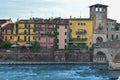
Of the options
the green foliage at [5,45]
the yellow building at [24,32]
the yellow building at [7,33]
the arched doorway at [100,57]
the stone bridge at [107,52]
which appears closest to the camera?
the stone bridge at [107,52]

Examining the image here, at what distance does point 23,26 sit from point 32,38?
10.8 feet

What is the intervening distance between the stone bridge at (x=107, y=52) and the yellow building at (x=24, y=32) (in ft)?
49.8

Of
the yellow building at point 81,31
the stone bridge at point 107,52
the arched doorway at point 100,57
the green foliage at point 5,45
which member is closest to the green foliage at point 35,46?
the green foliage at point 5,45

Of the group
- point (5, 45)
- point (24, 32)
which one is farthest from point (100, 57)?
point (5, 45)

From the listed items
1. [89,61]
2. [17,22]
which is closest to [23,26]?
[17,22]

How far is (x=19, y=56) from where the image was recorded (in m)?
90.3

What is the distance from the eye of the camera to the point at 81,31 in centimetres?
10162

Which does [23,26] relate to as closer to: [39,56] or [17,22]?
[17,22]

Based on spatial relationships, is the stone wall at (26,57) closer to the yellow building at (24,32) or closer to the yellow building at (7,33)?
the yellow building at (24,32)

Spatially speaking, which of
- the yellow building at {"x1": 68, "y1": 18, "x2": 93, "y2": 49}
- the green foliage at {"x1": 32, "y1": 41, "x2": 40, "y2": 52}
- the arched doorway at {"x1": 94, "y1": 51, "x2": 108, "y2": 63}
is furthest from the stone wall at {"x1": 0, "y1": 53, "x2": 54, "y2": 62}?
the yellow building at {"x1": 68, "y1": 18, "x2": 93, "y2": 49}

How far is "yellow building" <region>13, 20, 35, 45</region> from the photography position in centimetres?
9962

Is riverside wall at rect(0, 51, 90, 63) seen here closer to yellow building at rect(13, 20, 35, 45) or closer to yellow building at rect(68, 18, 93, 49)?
→ yellow building at rect(68, 18, 93, 49)

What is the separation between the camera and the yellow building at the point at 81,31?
100625 mm

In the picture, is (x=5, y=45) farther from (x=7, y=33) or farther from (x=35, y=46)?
(x=35, y=46)
